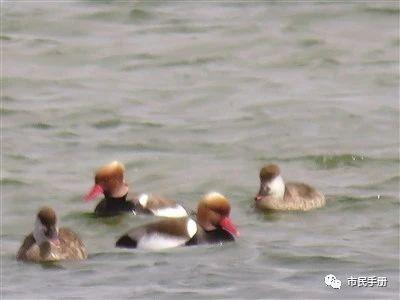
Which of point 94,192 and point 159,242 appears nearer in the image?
point 159,242

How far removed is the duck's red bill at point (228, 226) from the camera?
1388 centimetres

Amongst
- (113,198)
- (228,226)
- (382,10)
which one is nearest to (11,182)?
(113,198)

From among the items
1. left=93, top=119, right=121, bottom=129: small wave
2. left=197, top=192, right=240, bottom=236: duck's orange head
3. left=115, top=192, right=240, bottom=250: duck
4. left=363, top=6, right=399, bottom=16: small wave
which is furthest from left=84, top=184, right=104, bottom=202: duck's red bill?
left=363, top=6, right=399, bottom=16: small wave

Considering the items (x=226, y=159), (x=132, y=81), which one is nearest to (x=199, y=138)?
(x=226, y=159)

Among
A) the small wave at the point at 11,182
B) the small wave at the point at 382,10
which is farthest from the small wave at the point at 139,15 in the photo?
the small wave at the point at 11,182

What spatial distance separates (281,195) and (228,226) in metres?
1.28

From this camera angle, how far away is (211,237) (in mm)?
13875

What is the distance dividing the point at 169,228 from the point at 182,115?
4858 mm

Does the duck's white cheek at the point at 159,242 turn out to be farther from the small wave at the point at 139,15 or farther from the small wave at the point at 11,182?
the small wave at the point at 139,15

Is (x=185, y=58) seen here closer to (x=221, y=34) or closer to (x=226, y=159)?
(x=221, y=34)

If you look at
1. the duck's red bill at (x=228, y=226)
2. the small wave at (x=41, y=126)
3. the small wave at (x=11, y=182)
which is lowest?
the duck's red bill at (x=228, y=226)

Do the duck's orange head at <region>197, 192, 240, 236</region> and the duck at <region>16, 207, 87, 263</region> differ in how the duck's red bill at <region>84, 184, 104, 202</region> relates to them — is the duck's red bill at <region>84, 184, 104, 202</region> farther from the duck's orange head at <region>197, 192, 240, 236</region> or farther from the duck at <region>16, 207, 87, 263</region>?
the duck at <region>16, 207, 87, 263</region>

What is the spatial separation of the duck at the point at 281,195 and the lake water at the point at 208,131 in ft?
0.36

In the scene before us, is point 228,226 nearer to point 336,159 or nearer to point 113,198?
point 113,198
